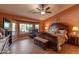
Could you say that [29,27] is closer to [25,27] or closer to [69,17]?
[25,27]

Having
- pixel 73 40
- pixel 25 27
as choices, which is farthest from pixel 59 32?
pixel 25 27

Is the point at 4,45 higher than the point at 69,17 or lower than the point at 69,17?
lower

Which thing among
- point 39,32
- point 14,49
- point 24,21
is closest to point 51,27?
point 39,32

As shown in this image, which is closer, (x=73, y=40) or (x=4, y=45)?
(x=4, y=45)

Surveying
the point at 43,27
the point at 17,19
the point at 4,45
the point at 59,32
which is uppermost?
the point at 17,19

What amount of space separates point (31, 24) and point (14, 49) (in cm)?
63

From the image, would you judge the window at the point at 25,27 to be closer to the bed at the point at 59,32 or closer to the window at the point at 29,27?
the window at the point at 29,27

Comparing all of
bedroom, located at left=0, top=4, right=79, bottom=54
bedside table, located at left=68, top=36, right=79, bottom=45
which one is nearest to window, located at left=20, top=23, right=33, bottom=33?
bedroom, located at left=0, top=4, right=79, bottom=54

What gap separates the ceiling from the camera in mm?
1846

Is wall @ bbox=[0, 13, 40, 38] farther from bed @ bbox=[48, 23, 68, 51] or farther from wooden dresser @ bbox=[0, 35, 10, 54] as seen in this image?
bed @ bbox=[48, 23, 68, 51]

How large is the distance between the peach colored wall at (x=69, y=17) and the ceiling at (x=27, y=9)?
9 cm

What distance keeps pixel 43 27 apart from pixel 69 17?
609 millimetres

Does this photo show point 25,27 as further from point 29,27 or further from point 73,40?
point 73,40

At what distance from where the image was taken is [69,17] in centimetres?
201
